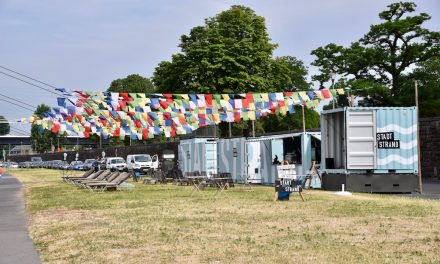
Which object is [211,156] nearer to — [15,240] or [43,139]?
[15,240]

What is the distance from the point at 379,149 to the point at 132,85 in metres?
73.9

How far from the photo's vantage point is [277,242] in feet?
33.8

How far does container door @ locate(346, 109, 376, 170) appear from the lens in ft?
77.3

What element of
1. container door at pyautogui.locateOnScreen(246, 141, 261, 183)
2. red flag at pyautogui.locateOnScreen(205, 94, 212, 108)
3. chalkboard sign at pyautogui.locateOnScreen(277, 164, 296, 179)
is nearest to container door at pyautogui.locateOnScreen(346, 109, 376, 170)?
chalkboard sign at pyautogui.locateOnScreen(277, 164, 296, 179)

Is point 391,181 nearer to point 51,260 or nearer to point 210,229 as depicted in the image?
point 210,229

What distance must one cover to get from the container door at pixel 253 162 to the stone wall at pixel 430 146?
27.6ft

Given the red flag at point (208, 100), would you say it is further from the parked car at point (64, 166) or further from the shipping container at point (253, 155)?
the parked car at point (64, 166)

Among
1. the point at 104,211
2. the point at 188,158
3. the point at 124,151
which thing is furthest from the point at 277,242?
the point at 124,151

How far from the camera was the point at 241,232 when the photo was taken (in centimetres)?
1166

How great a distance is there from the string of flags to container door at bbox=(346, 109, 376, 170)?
161 inches

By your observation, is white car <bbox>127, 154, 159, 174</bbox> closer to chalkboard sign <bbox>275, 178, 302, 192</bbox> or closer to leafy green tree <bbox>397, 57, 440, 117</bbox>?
leafy green tree <bbox>397, 57, 440, 117</bbox>

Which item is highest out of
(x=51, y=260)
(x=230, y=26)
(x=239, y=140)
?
(x=230, y=26)

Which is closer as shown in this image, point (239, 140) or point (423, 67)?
point (239, 140)

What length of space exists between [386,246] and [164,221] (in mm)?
5518
